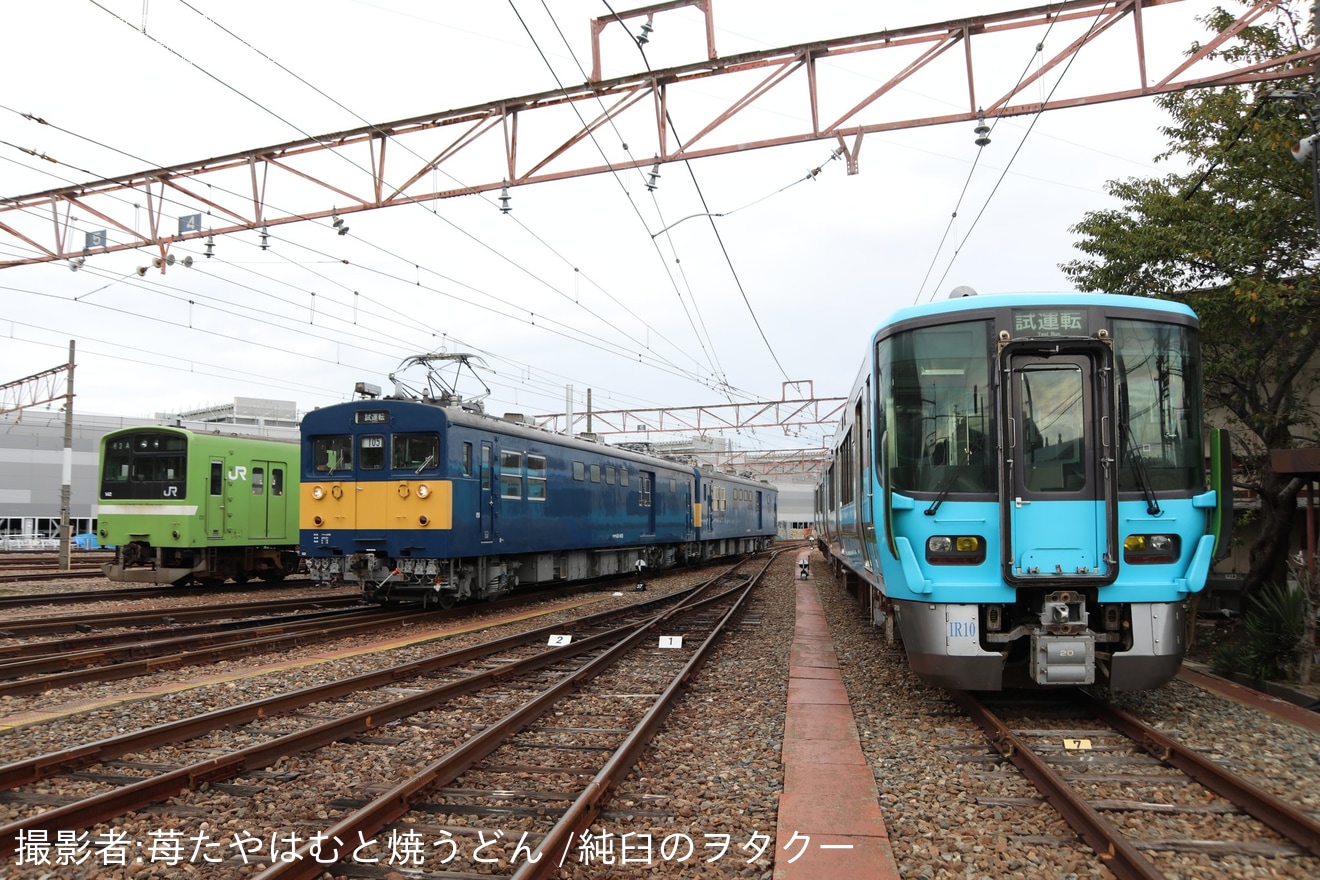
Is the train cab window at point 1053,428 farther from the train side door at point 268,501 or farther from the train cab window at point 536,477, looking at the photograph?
the train side door at point 268,501

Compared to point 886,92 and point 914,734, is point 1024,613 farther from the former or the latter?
point 886,92

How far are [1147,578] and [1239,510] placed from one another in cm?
730

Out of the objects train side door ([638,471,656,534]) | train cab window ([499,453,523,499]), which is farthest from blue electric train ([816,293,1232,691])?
train side door ([638,471,656,534])

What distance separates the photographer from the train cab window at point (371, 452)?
12.8 meters

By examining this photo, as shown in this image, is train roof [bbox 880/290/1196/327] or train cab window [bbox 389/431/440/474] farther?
train cab window [bbox 389/431/440/474]

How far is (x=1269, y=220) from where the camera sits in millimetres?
9977

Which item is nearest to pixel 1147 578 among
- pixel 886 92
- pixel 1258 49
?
pixel 886 92

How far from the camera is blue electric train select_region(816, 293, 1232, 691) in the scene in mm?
6059

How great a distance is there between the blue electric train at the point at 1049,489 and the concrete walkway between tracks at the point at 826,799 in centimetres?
92

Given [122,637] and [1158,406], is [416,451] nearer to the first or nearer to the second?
[122,637]

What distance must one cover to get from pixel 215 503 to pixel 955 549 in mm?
14339

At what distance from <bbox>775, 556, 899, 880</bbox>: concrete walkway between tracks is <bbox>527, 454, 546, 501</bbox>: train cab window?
7636mm

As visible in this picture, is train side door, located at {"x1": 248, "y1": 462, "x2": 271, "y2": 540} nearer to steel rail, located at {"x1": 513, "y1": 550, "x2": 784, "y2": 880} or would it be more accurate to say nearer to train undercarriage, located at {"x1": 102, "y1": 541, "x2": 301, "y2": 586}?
train undercarriage, located at {"x1": 102, "y1": 541, "x2": 301, "y2": 586}

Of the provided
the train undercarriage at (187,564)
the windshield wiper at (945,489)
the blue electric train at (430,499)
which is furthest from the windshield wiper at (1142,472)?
the train undercarriage at (187,564)
